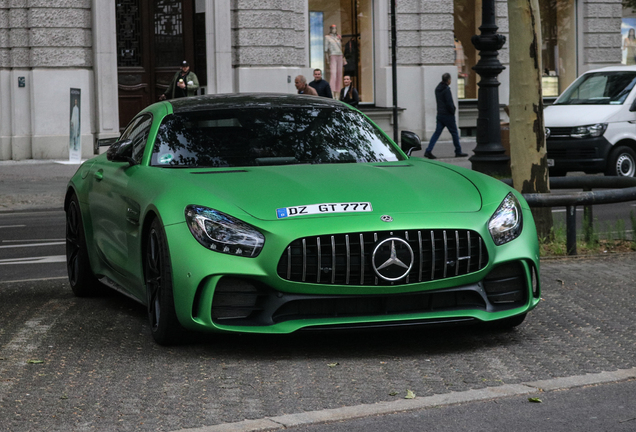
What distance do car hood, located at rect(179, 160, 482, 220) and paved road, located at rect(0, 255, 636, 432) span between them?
0.78 m

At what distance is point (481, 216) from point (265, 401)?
169 centimetres

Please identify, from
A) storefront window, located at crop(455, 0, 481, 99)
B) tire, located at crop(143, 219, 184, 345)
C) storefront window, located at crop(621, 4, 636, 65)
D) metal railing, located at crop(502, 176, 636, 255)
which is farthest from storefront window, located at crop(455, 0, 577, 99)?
tire, located at crop(143, 219, 184, 345)

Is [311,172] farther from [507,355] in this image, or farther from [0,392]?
[0,392]

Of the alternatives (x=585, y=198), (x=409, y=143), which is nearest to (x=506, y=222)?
(x=409, y=143)

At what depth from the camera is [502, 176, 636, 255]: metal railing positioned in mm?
8805

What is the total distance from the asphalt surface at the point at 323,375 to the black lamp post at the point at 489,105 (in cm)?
786

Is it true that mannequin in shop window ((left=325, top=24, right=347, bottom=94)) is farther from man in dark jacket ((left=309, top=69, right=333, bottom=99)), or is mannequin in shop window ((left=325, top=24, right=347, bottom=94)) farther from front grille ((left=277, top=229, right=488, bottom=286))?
front grille ((left=277, top=229, right=488, bottom=286))

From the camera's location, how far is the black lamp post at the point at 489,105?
48.7 feet

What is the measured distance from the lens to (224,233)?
18.1 ft

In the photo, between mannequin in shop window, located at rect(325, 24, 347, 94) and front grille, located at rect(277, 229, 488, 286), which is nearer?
front grille, located at rect(277, 229, 488, 286)

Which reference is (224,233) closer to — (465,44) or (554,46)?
(465,44)

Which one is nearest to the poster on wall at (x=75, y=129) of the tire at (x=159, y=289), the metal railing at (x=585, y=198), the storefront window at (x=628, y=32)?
the metal railing at (x=585, y=198)

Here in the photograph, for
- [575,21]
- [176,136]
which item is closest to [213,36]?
[575,21]

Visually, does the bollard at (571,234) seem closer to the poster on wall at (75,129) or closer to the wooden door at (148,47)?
the poster on wall at (75,129)
